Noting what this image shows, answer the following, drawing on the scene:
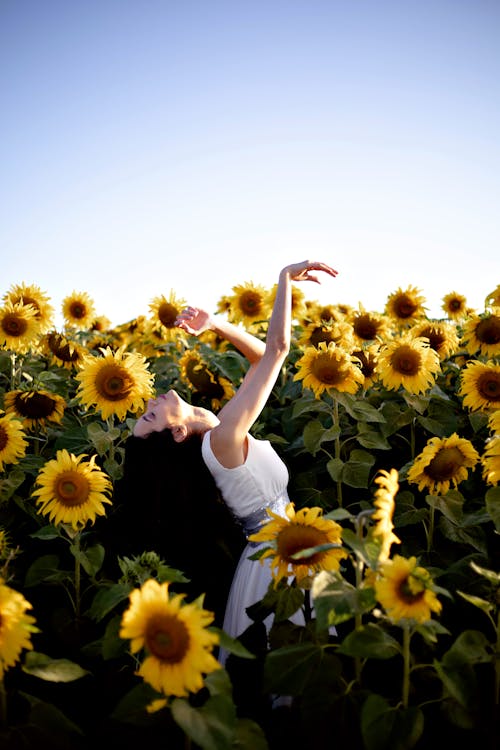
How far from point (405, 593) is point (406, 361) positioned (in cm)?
214

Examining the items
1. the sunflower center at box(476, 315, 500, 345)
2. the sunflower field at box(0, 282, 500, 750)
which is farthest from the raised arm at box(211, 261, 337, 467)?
the sunflower center at box(476, 315, 500, 345)

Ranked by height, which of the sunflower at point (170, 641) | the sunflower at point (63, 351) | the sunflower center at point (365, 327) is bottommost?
the sunflower at point (170, 641)

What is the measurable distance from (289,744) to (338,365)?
1.99 meters

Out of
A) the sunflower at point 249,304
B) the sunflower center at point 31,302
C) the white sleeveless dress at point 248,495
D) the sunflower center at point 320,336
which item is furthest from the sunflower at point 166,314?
the white sleeveless dress at point 248,495

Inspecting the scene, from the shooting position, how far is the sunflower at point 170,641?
1.59 m

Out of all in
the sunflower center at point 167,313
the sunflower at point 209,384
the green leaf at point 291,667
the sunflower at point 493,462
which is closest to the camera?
the green leaf at point 291,667

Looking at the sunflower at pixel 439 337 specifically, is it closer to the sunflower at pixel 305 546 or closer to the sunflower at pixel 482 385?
the sunflower at pixel 482 385

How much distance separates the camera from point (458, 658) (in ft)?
6.12

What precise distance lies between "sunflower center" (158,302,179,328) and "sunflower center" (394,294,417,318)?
6.79 feet

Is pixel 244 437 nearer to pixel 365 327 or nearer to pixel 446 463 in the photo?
pixel 446 463

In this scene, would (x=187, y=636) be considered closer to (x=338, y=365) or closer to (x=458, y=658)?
(x=458, y=658)

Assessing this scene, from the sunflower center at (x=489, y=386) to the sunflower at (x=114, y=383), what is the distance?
1964 millimetres

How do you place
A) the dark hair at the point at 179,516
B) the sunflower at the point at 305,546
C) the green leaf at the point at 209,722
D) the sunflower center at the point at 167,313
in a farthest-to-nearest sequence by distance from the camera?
the sunflower center at the point at 167,313
the dark hair at the point at 179,516
the sunflower at the point at 305,546
the green leaf at the point at 209,722

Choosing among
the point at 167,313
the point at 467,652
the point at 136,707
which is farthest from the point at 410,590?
the point at 167,313
